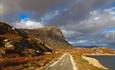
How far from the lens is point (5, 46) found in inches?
5330

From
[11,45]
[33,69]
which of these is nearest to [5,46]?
[11,45]

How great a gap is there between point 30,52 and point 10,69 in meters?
90.9

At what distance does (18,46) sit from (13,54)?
20.5m

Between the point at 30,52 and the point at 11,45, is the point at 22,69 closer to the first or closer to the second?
the point at 11,45

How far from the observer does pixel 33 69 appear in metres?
71.6

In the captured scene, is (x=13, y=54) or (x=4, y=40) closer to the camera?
(x=13, y=54)

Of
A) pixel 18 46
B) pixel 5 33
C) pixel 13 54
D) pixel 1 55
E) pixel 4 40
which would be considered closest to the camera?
pixel 1 55

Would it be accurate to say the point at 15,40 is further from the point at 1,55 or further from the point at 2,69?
the point at 2,69

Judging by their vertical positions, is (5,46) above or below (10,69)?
above

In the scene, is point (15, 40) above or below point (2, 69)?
above

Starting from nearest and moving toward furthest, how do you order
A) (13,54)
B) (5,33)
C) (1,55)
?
(1,55)
(13,54)
(5,33)

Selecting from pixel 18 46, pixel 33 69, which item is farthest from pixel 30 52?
pixel 33 69

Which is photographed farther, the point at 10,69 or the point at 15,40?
the point at 15,40

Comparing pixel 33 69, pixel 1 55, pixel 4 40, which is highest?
pixel 4 40
